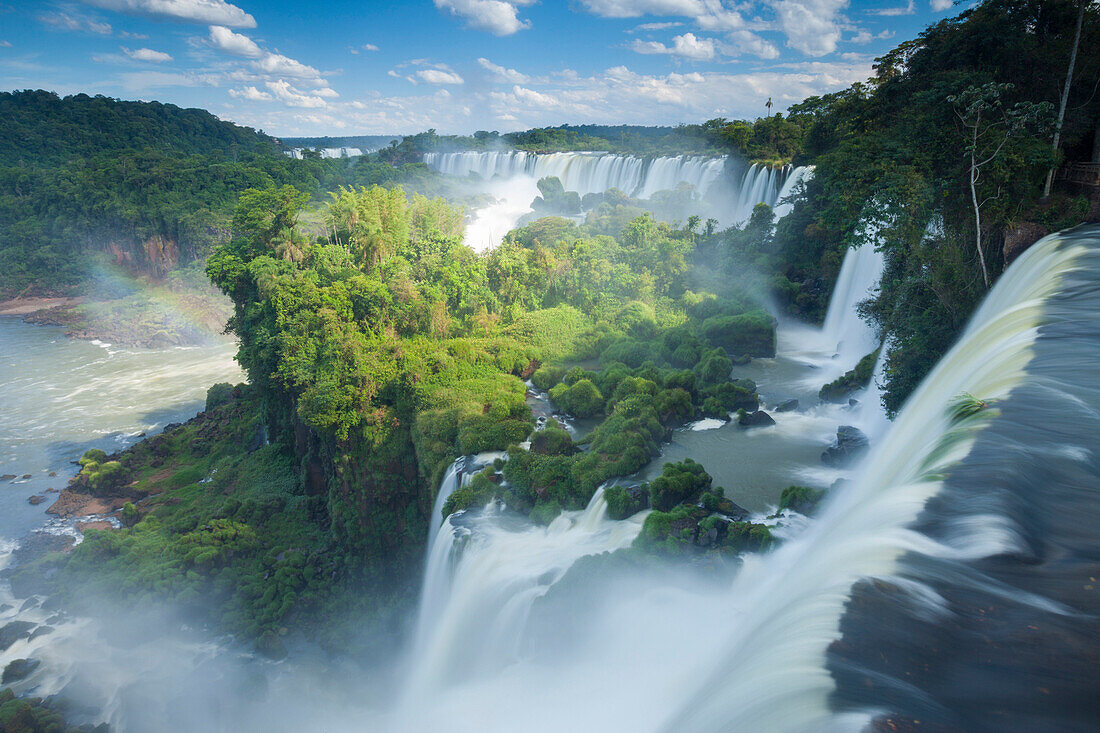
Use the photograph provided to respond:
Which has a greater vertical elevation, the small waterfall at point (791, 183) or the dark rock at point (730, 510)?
the small waterfall at point (791, 183)

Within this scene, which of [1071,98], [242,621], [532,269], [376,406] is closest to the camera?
[1071,98]

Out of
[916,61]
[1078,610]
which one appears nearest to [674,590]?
[1078,610]

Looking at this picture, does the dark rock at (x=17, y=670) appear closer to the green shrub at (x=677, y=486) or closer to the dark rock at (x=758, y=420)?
the green shrub at (x=677, y=486)

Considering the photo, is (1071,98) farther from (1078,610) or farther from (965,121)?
(1078,610)

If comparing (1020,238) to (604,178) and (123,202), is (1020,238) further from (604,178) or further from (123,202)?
(123,202)

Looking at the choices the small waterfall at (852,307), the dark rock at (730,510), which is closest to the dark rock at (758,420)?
the dark rock at (730,510)
